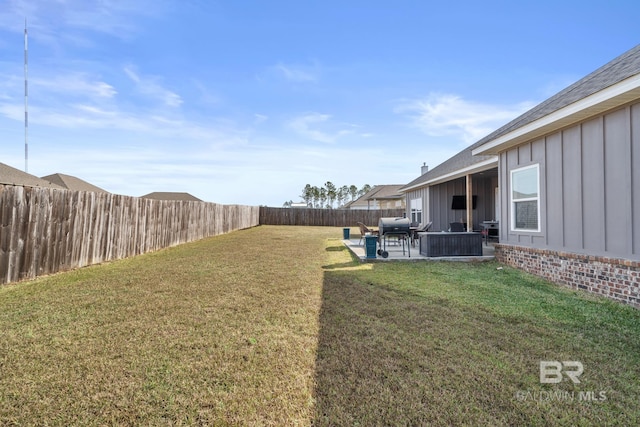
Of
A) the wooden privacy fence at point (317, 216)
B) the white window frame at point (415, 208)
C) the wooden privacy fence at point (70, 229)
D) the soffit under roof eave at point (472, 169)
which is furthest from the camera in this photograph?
A: the wooden privacy fence at point (317, 216)

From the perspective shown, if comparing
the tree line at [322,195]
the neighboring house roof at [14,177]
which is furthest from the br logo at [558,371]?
the tree line at [322,195]

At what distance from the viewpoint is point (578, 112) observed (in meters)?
4.73

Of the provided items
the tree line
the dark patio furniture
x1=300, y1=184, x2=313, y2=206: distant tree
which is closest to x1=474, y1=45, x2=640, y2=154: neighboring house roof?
the dark patio furniture

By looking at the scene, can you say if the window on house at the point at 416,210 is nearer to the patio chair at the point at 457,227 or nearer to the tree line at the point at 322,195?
the patio chair at the point at 457,227

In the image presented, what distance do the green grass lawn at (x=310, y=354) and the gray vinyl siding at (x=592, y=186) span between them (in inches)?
37.8

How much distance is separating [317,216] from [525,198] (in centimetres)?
2247

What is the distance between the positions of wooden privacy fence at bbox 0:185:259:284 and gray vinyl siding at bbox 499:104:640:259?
9.67 meters

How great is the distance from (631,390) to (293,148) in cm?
1921

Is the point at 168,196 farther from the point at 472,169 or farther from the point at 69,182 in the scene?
the point at 472,169

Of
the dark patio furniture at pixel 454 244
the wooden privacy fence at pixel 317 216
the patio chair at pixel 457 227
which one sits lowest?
the dark patio furniture at pixel 454 244

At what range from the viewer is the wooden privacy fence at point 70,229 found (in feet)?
17.5

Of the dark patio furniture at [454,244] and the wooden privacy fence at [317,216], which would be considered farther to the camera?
the wooden privacy fence at [317,216]

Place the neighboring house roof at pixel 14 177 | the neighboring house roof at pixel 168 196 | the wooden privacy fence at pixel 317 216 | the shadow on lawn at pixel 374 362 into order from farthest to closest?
the neighboring house roof at pixel 168 196
the wooden privacy fence at pixel 317 216
the neighboring house roof at pixel 14 177
the shadow on lawn at pixel 374 362

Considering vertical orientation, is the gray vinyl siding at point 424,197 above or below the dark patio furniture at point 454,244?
above
